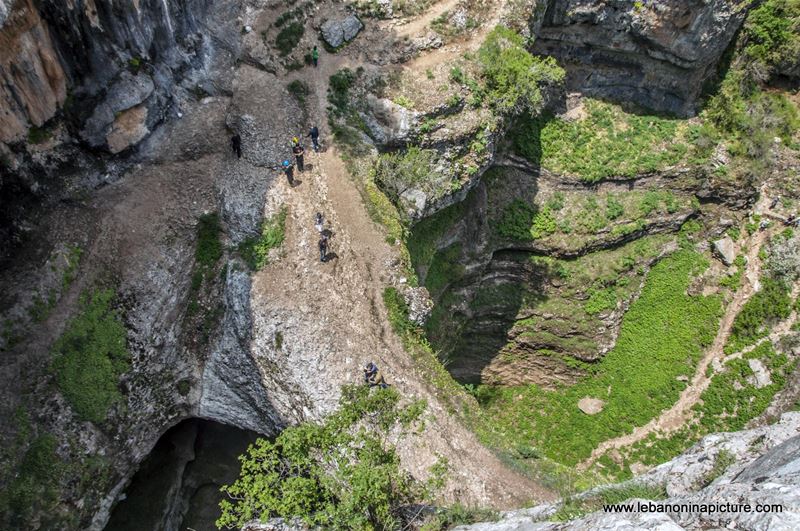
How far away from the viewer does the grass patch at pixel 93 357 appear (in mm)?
23203

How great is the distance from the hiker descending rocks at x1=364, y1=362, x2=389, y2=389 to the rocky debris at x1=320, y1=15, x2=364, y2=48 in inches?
778

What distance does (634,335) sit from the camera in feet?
124

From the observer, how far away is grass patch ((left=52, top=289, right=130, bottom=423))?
23.2 metres

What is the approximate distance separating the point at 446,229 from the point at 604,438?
1702 cm

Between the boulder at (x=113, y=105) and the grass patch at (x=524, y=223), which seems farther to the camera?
the grass patch at (x=524, y=223)

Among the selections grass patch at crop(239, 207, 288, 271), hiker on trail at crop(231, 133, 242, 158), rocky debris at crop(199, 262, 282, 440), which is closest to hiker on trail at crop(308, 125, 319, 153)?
hiker on trail at crop(231, 133, 242, 158)

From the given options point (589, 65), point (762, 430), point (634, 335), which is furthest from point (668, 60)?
point (762, 430)

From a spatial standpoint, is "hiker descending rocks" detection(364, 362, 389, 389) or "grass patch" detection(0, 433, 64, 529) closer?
"grass patch" detection(0, 433, 64, 529)

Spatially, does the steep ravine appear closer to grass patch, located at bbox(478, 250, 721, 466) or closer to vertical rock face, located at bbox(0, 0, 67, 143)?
vertical rock face, located at bbox(0, 0, 67, 143)

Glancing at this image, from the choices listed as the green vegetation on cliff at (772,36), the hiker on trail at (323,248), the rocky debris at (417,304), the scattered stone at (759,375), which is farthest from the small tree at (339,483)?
the green vegetation on cliff at (772,36)

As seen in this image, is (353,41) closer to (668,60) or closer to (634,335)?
(668,60)

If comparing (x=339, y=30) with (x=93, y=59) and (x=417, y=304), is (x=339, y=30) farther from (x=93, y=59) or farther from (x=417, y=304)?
(x=417, y=304)

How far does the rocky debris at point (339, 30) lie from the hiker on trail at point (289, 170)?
929 cm

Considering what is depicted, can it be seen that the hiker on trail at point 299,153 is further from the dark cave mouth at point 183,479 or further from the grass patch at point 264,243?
the dark cave mouth at point 183,479
